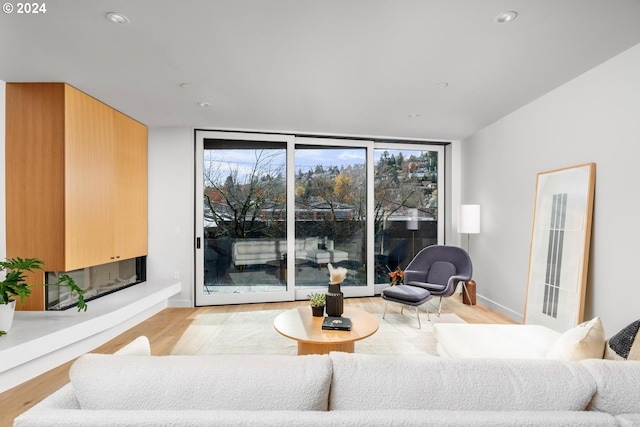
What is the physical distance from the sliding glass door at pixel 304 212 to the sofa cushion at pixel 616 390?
3874mm

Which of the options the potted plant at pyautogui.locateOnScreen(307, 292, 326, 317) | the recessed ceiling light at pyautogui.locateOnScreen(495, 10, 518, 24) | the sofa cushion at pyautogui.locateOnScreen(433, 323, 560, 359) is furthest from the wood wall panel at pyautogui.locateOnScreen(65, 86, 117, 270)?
the recessed ceiling light at pyautogui.locateOnScreen(495, 10, 518, 24)

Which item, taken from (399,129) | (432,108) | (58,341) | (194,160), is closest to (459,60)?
(432,108)

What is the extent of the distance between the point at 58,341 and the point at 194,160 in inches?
103

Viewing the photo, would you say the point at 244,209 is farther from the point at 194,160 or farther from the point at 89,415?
the point at 89,415

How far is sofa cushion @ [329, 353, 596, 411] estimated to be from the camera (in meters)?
1.03

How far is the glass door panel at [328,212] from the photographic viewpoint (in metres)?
4.81

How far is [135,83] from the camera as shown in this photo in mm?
2939

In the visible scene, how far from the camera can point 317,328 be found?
2.47 metres

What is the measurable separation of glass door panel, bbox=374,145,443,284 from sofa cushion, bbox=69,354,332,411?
416 cm

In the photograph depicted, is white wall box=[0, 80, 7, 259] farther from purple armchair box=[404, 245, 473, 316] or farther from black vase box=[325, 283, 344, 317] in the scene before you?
purple armchair box=[404, 245, 473, 316]

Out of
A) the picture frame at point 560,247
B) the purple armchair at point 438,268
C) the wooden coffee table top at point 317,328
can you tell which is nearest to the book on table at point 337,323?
the wooden coffee table top at point 317,328

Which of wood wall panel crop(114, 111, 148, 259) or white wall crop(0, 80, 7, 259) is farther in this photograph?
wood wall panel crop(114, 111, 148, 259)

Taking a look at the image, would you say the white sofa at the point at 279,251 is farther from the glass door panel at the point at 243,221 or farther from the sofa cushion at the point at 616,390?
the sofa cushion at the point at 616,390

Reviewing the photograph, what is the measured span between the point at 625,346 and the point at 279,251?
148 inches
